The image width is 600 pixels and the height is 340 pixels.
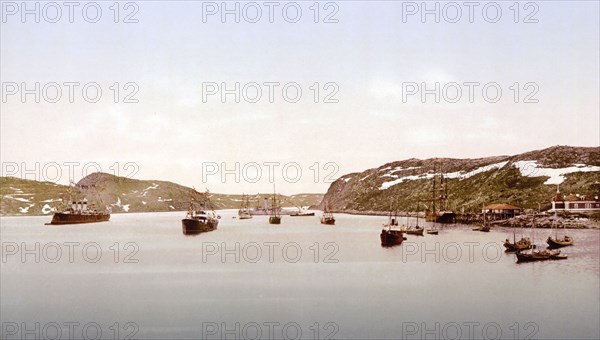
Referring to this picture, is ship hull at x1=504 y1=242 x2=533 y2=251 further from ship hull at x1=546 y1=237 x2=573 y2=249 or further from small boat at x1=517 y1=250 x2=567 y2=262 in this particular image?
small boat at x1=517 y1=250 x2=567 y2=262

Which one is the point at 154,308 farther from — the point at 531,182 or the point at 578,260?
the point at 531,182

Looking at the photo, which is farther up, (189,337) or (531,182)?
(531,182)

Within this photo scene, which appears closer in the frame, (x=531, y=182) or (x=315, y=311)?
(x=315, y=311)

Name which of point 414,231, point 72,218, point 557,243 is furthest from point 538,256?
point 72,218

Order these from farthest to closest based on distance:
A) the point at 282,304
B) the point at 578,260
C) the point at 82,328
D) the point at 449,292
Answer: the point at 578,260, the point at 449,292, the point at 282,304, the point at 82,328

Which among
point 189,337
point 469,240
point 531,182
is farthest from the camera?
point 531,182

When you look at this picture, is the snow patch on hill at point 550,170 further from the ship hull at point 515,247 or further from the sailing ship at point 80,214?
the sailing ship at point 80,214

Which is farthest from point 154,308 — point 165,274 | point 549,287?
point 549,287
